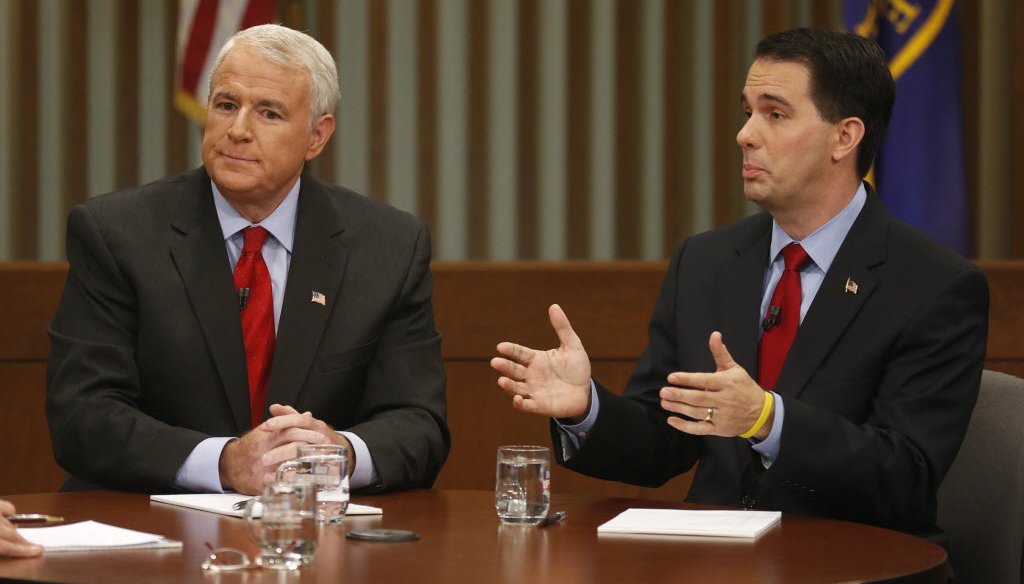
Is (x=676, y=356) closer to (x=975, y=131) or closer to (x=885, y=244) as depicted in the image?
(x=885, y=244)

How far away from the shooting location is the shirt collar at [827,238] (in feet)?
9.27

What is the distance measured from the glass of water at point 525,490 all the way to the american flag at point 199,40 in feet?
10.00

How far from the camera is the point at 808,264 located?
2.85 m

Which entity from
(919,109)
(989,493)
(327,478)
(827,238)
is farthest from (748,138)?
(919,109)

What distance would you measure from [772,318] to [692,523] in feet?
2.39

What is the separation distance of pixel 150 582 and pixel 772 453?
1.20 meters

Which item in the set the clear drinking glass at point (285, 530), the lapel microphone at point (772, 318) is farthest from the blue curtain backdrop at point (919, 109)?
the clear drinking glass at point (285, 530)

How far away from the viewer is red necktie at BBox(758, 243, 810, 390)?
2.76m

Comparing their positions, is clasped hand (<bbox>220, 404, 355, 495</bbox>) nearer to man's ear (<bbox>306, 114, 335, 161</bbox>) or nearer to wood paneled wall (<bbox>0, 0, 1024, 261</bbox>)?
man's ear (<bbox>306, 114, 335, 161</bbox>)

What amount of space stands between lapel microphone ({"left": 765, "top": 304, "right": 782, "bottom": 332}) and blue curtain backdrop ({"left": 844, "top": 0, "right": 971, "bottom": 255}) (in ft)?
6.79

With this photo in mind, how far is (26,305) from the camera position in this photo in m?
3.97

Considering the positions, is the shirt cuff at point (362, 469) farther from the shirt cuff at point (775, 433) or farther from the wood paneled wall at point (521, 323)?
the wood paneled wall at point (521, 323)

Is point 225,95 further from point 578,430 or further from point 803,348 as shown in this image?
point 803,348

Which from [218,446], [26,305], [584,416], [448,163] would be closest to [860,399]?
[584,416]
